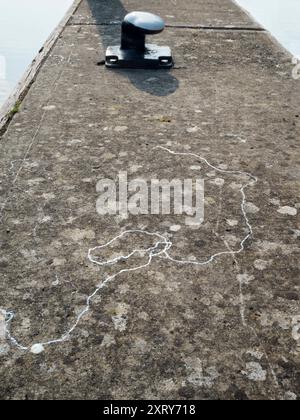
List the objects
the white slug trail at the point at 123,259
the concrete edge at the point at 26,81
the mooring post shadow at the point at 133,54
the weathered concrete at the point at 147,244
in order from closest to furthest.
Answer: the weathered concrete at the point at 147,244 → the white slug trail at the point at 123,259 → the concrete edge at the point at 26,81 → the mooring post shadow at the point at 133,54

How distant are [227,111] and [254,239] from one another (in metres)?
2.05

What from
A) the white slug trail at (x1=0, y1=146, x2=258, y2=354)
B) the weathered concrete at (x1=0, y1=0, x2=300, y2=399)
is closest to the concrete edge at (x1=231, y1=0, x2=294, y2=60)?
the weathered concrete at (x1=0, y1=0, x2=300, y2=399)

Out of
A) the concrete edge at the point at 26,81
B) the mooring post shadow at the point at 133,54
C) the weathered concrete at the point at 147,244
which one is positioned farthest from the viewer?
the mooring post shadow at the point at 133,54

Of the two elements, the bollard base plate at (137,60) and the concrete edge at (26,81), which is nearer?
the concrete edge at (26,81)

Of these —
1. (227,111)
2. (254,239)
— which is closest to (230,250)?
(254,239)

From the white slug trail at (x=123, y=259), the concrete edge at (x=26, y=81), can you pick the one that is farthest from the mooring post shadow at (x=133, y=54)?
the white slug trail at (x=123, y=259)

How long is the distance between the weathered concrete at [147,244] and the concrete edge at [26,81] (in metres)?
0.10

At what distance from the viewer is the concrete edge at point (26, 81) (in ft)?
13.2

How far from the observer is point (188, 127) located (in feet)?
13.1

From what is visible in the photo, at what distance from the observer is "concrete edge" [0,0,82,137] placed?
4.04 meters

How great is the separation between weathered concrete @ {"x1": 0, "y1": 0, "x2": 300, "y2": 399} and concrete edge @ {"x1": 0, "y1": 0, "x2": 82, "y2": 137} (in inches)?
3.9

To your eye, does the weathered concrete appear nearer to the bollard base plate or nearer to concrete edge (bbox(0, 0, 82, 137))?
concrete edge (bbox(0, 0, 82, 137))

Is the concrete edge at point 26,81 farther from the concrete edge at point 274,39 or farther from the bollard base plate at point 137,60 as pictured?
the concrete edge at point 274,39

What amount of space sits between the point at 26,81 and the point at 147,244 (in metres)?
3.17
